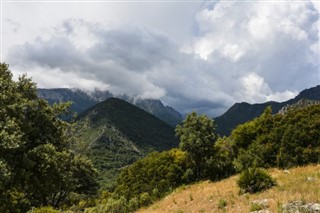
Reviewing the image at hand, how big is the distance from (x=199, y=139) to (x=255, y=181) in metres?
17.5

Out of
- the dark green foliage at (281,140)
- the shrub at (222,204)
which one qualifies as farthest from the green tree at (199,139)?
the shrub at (222,204)

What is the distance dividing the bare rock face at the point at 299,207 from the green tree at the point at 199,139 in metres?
23.1

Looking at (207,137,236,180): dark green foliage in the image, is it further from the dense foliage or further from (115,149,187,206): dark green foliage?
(115,149,187,206): dark green foliage

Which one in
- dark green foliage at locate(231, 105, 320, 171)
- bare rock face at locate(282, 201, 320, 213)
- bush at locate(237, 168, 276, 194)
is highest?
dark green foliage at locate(231, 105, 320, 171)

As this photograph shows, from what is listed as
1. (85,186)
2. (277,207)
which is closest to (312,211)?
(277,207)

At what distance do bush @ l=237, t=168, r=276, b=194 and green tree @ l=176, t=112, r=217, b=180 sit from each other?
16.9m

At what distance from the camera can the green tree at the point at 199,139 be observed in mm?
37312

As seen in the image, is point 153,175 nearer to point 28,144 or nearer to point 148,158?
point 148,158

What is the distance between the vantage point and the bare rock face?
12.5 metres

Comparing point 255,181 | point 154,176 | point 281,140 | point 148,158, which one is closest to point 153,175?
point 154,176

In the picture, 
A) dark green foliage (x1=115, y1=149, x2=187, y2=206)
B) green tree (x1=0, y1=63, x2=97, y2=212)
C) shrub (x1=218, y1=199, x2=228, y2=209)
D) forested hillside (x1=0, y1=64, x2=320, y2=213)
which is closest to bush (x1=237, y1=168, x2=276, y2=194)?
forested hillside (x1=0, y1=64, x2=320, y2=213)

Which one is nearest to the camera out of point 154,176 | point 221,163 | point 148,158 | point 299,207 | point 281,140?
point 299,207

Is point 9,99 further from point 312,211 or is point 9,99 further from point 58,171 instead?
point 312,211

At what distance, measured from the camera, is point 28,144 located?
22859 millimetres
